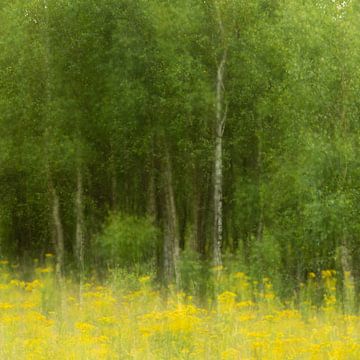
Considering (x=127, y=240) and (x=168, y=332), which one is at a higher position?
(x=127, y=240)

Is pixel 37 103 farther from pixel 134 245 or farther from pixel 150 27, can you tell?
pixel 134 245

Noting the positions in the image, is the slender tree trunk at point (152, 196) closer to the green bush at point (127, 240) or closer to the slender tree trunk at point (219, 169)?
the green bush at point (127, 240)

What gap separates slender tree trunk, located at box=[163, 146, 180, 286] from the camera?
25656 mm

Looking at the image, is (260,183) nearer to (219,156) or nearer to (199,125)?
(219,156)

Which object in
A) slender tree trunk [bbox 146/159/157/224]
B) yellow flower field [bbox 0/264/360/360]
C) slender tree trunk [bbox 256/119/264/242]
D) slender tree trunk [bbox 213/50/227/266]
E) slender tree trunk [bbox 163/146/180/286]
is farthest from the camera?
slender tree trunk [bbox 146/159/157/224]

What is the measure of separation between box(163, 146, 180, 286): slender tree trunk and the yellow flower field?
33.3ft

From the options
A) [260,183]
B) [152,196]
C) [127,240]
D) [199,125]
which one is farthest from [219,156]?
[152,196]

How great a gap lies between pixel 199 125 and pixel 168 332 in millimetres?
14995

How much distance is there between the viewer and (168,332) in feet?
37.9

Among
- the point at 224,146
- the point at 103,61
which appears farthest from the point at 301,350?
the point at 103,61

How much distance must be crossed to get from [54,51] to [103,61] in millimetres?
1833

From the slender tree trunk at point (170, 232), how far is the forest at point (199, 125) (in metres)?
0.08

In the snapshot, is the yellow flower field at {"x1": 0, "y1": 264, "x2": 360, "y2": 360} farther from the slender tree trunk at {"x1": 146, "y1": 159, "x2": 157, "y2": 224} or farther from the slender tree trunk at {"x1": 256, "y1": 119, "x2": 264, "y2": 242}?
the slender tree trunk at {"x1": 146, "y1": 159, "x2": 157, "y2": 224}

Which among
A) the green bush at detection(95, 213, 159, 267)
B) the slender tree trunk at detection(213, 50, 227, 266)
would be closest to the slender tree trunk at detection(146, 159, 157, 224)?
the green bush at detection(95, 213, 159, 267)
